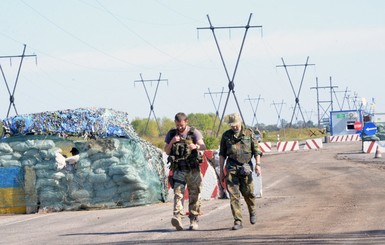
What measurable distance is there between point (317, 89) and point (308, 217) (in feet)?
361

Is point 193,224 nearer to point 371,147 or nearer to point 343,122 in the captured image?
point 371,147

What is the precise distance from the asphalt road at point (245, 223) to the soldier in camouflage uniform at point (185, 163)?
41 centimetres

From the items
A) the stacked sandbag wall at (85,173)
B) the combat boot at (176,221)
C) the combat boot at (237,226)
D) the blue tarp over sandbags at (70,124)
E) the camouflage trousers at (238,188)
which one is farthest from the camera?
the blue tarp over sandbags at (70,124)

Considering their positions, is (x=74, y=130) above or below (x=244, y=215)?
above

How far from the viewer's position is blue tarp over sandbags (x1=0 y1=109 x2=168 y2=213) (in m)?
19.6

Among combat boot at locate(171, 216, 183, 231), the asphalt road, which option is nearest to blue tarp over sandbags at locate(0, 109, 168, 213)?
Answer: the asphalt road

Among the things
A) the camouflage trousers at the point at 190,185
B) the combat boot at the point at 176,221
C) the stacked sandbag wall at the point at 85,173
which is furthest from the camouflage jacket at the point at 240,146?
the stacked sandbag wall at the point at 85,173

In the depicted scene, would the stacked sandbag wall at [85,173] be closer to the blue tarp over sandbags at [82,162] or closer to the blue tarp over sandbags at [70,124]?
the blue tarp over sandbags at [82,162]

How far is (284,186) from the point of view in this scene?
26.2 metres

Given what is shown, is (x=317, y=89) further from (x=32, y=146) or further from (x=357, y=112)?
(x=32, y=146)

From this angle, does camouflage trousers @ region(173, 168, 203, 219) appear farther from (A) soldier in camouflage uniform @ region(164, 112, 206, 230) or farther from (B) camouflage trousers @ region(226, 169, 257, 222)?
(B) camouflage trousers @ region(226, 169, 257, 222)

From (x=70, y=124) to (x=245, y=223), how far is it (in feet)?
22.8

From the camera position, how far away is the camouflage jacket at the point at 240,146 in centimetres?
1395

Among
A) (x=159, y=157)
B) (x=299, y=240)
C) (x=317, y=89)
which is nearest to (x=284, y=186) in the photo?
(x=159, y=157)
